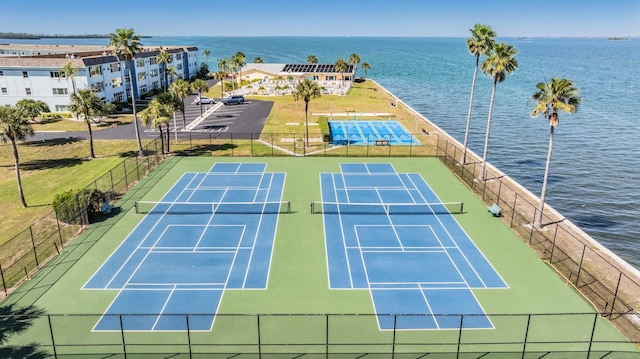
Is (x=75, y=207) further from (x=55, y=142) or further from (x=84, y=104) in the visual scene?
(x=55, y=142)

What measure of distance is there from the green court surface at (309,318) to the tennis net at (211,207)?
291 centimetres

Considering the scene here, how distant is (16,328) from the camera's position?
18.8 meters

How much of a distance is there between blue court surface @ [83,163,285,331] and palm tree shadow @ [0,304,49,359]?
95.9 inches

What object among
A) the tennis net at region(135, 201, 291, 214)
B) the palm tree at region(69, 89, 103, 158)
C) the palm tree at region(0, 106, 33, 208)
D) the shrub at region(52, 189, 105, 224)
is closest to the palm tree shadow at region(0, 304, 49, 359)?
the shrub at region(52, 189, 105, 224)

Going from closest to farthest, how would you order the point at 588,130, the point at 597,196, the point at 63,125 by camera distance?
the point at 597,196
the point at 63,125
the point at 588,130

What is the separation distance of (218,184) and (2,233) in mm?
15061

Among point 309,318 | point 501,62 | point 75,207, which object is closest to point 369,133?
point 501,62

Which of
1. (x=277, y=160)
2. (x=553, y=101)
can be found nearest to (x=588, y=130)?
(x=553, y=101)

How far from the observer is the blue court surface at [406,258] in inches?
798

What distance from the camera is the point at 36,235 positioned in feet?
89.2

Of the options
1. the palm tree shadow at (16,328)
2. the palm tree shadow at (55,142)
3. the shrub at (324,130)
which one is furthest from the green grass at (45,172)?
the shrub at (324,130)

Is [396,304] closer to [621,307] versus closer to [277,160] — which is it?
[621,307]

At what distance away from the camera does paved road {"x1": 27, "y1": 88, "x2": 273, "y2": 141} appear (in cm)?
5325

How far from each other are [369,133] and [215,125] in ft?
68.2
